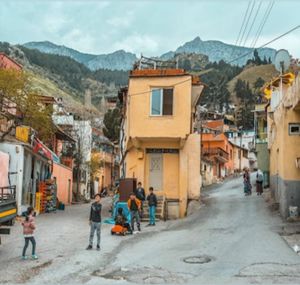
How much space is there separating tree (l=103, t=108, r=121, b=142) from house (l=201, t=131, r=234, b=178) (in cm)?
1156

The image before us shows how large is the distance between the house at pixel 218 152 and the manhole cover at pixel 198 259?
38858mm

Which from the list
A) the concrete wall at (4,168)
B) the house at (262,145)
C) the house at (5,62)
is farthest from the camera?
the house at (5,62)

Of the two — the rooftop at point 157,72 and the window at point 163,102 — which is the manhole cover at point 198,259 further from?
the rooftop at point 157,72

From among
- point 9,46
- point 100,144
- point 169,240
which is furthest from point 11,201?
point 9,46

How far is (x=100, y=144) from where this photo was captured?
64812mm

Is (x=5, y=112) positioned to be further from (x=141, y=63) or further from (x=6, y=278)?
(x=6, y=278)

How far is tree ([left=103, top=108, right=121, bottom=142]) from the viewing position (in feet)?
216

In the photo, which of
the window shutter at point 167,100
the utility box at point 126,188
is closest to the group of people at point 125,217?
the utility box at point 126,188

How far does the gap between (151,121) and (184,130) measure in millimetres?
1697

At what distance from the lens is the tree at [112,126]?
2589 inches

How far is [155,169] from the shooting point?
88.5ft

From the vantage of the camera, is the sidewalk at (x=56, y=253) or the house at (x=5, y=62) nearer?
the sidewalk at (x=56, y=253)

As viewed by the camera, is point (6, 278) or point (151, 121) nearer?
point (6, 278)

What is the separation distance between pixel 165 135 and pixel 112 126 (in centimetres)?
4301
